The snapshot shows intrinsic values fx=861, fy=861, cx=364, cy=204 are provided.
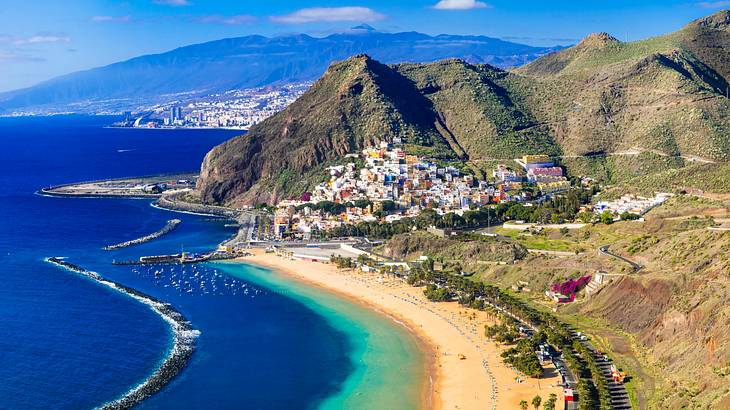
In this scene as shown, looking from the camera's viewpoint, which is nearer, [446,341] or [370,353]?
[370,353]

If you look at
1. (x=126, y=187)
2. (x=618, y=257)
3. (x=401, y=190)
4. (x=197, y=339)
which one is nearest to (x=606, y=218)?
(x=618, y=257)

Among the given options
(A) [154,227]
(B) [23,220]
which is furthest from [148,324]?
(B) [23,220]

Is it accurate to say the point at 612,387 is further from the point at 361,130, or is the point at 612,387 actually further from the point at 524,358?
the point at 361,130

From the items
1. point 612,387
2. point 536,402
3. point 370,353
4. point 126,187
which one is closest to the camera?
point 536,402

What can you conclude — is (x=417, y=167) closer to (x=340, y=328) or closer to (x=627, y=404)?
(x=340, y=328)

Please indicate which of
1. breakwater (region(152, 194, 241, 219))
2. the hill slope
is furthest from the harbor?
the hill slope

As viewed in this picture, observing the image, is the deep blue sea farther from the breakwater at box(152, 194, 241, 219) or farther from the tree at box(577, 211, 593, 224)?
the tree at box(577, 211, 593, 224)
